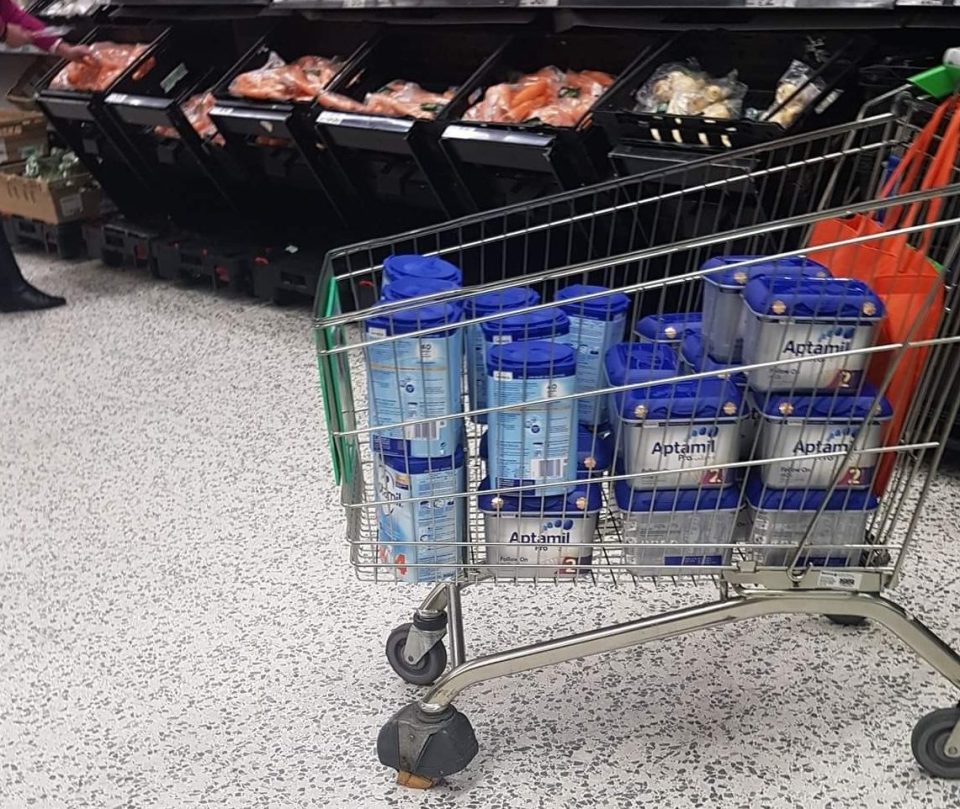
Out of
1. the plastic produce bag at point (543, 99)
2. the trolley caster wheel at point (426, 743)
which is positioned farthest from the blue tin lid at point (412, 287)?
the plastic produce bag at point (543, 99)

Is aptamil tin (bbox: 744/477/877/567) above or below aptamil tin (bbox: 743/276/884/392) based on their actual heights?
below

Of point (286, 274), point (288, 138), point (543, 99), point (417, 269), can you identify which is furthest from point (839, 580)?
point (286, 274)

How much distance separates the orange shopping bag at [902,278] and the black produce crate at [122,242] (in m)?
3.58

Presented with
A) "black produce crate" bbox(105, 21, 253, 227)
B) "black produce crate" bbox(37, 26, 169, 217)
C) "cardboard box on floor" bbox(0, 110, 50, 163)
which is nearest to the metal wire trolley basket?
"black produce crate" bbox(105, 21, 253, 227)

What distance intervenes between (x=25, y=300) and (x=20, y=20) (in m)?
1.18

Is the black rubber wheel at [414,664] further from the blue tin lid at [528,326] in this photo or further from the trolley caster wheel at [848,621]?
the trolley caster wheel at [848,621]

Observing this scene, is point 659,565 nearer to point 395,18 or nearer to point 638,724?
point 638,724

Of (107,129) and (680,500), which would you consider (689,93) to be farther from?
(107,129)

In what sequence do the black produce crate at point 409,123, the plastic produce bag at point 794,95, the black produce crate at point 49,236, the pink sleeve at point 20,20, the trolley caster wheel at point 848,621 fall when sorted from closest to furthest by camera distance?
the trolley caster wheel at point 848,621 → the plastic produce bag at point 794,95 → the black produce crate at point 409,123 → the pink sleeve at point 20,20 → the black produce crate at point 49,236

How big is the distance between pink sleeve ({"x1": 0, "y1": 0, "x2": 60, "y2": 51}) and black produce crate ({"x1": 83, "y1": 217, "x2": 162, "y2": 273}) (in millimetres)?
874

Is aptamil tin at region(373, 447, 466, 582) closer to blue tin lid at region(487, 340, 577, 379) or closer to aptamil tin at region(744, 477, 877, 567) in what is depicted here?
blue tin lid at region(487, 340, 577, 379)

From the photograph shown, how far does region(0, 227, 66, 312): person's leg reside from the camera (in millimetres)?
3941

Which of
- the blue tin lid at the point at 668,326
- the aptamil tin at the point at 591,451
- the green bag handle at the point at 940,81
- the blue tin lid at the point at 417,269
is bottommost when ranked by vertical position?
the aptamil tin at the point at 591,451

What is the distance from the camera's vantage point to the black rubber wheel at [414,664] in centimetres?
177
